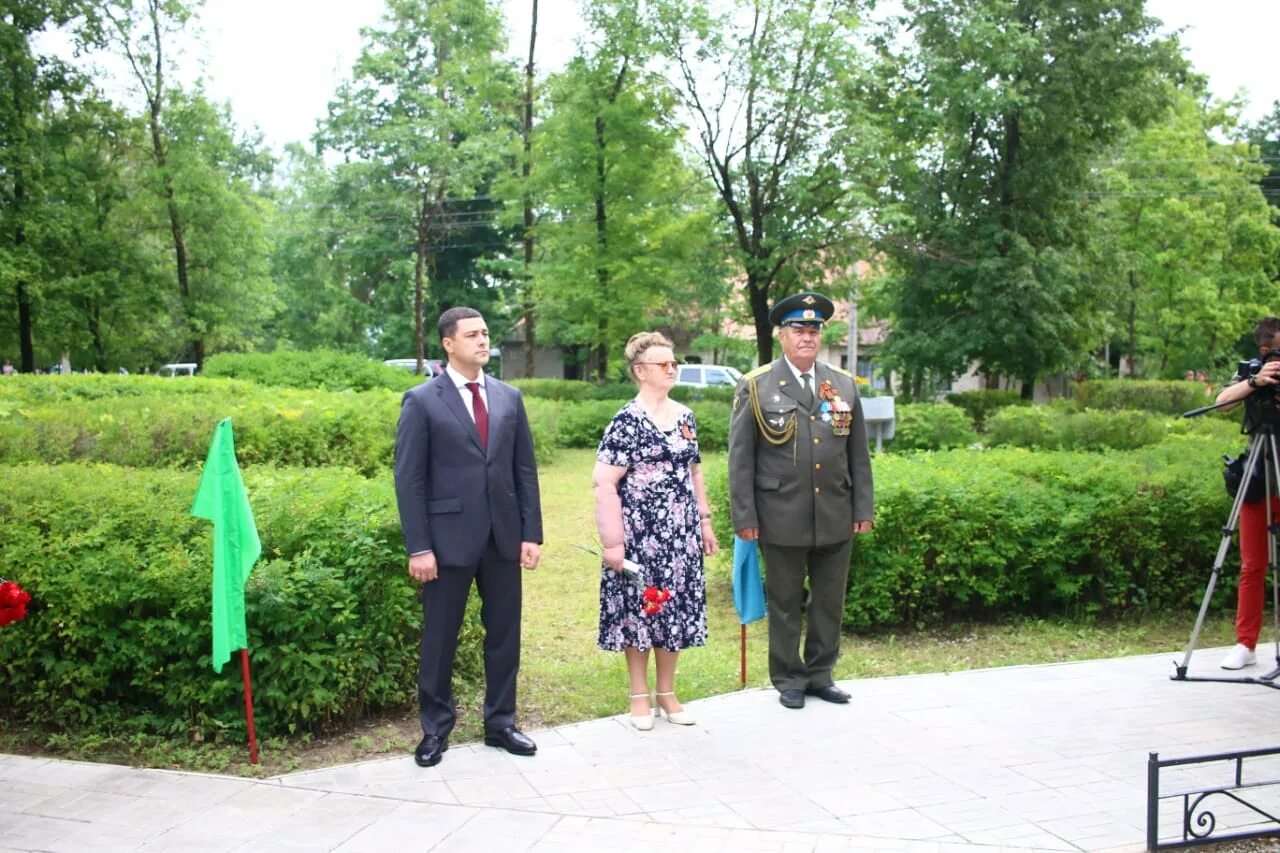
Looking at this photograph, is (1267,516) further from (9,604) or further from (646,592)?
(9,604)

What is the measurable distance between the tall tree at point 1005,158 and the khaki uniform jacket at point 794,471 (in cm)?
1873

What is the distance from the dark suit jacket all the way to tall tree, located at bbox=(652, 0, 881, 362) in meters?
17.9

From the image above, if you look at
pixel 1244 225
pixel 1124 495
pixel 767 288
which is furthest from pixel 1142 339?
pixel 1124 495

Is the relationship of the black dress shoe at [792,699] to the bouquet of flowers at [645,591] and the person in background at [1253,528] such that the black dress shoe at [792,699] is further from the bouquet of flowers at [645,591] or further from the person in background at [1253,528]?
the person in background at [1253,528]

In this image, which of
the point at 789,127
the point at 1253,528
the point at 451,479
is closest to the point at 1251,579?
the point at 1253,528

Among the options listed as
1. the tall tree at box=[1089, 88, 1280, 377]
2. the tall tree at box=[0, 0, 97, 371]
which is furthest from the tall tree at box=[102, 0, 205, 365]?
the tall tree at box=[1089, 88, 1280, 377]

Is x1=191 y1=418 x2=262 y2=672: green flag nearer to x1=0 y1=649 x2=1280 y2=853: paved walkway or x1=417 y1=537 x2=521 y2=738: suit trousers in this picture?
x1=0 y1=649 x2=1280 y2=853: paved walkway

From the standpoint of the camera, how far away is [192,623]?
196 inches

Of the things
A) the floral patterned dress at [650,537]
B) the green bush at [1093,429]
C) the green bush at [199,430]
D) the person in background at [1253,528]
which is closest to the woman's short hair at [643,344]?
the floral patterned dress at [650,537]

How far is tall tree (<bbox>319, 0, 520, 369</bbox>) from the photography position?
→ 97.5 ft

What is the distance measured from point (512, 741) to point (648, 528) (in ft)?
3.95

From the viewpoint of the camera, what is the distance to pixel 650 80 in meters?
22.6

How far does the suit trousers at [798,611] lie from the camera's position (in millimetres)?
5797

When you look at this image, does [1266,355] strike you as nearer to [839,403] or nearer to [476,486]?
[839,403]
